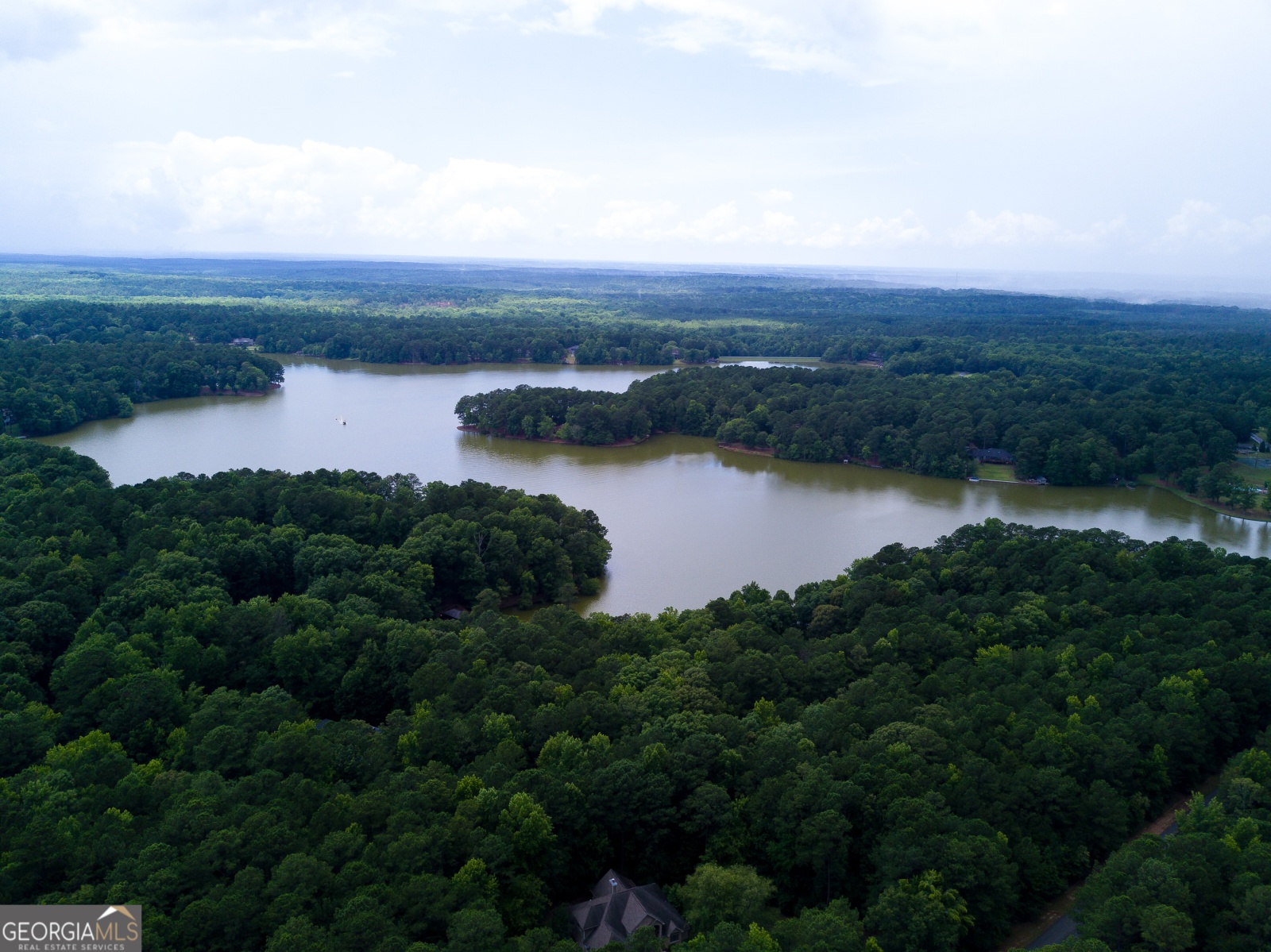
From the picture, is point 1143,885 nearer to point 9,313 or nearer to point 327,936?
point 327,936

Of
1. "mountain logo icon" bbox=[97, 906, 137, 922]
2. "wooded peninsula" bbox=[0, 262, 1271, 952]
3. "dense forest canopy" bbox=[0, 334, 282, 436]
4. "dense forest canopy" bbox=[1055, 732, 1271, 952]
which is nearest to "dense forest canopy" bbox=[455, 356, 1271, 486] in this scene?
"wooded peninsula" bbox=[0, 262, 1271, 952]

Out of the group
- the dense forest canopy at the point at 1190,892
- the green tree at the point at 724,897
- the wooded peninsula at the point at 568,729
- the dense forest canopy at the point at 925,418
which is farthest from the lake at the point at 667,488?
the dense forest canopy at the point at 1190,892

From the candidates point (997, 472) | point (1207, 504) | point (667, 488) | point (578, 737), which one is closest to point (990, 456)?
point (997, 472)

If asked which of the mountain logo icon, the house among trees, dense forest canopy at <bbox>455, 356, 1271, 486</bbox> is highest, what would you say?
dense forest canopy at <bbox>455, 356, 1271, 486</bbox>

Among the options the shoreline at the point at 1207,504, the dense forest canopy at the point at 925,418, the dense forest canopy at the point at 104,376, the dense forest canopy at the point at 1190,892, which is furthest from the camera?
the dense forest canopy at the point at 104,376

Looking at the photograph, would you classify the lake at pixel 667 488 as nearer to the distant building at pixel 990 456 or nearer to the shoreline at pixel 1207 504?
the shoreline at pixel 1207 504

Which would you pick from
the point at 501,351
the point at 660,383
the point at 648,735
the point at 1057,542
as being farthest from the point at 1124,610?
the point at 501,351

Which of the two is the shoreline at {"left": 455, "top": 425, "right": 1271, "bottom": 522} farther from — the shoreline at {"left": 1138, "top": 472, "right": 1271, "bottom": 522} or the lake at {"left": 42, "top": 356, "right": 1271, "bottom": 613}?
the lake at {"left": 42, "top": 356, "right": 1271, "bottom": 613}
